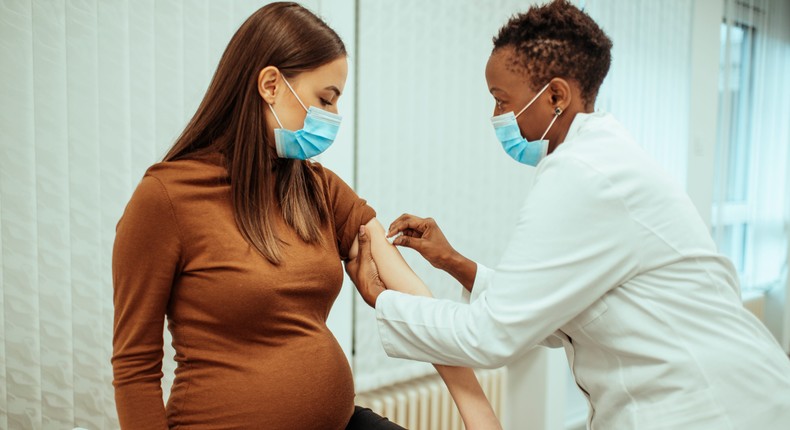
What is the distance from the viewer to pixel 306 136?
4.10ft

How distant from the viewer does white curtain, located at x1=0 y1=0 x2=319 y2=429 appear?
4.92 ft

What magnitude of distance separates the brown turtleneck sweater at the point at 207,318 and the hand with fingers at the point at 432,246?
1.23ft

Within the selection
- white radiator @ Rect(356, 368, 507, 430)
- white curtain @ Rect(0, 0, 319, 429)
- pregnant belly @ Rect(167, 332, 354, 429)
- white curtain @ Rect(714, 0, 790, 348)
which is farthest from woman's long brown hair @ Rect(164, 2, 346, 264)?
white curtain @ Rect(714, 0, 790, 348)

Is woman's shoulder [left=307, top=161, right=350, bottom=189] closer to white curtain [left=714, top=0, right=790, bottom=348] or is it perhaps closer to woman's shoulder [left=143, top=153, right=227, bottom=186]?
woman's shoulder [left=143, top=153, right=227, bottom=186]

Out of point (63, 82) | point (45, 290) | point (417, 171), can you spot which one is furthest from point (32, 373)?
point (417, 171)

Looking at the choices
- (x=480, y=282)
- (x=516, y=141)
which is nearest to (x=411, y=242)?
(x=480, y=282)

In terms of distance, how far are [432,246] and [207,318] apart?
1.97 feet

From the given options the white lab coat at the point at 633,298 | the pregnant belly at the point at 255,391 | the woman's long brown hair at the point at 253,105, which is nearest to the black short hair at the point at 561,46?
the white lab coat at the point at 633,298

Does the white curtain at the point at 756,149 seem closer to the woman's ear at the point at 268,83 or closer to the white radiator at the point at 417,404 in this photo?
the white radiator at the point at 417,404

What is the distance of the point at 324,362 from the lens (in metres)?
1.19

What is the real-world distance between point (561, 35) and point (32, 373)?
5.06ft

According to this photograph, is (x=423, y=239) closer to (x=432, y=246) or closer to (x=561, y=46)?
(x=432, y=246)

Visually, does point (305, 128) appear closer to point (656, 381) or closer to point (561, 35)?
point (561, 35)

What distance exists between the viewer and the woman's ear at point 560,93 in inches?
47.5
